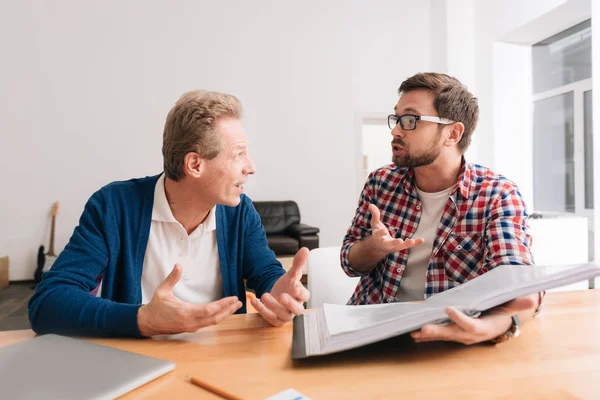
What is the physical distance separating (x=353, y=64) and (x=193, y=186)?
5.40 m

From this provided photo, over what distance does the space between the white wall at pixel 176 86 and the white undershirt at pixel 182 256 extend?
4591 millimetres

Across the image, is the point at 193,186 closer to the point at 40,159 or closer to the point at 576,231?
the point at 576,231

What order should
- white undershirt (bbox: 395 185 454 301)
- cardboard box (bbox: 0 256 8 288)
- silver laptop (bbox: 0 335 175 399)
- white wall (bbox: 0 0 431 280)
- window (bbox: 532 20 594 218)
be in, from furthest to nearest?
white wall (bbox: 0 0 431 280) < cardboard box (bbox: 0 256 8 288) < window (bbox: 532 20 594 218) < white undershirt (bbox: 395 185 454 301) < silver laptop (bbox: 0 335 175 399)

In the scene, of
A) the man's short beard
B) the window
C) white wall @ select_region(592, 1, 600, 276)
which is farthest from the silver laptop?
the window

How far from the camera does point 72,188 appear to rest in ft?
17.6

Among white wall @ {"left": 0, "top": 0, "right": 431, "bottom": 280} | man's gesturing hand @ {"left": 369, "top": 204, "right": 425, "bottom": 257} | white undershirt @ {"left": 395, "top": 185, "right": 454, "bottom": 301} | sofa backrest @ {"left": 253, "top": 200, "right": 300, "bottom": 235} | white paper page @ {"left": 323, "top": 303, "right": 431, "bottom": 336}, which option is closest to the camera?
white paper page @ {"left": 323, "top": 303, "right": 431, "bottom": 336}

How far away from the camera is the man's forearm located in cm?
127

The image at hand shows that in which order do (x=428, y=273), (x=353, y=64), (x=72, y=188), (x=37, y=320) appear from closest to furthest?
(x=37, y=320)
(x=428, y=273)
(x=72, y=188)
(x=353, y=64)

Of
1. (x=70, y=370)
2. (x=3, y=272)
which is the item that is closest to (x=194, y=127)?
(x=70, y=370)

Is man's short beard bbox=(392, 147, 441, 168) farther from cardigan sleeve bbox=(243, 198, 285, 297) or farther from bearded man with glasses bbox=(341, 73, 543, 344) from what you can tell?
cardigan sleeve bbox=(243, 198, 285, 297)

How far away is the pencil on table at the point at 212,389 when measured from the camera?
1.72 feet

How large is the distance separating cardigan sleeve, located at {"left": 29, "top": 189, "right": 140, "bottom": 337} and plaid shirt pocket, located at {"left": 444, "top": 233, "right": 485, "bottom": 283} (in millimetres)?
898

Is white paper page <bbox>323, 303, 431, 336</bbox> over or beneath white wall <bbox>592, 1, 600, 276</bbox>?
beneath

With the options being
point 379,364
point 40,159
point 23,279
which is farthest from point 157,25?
point 379,364
